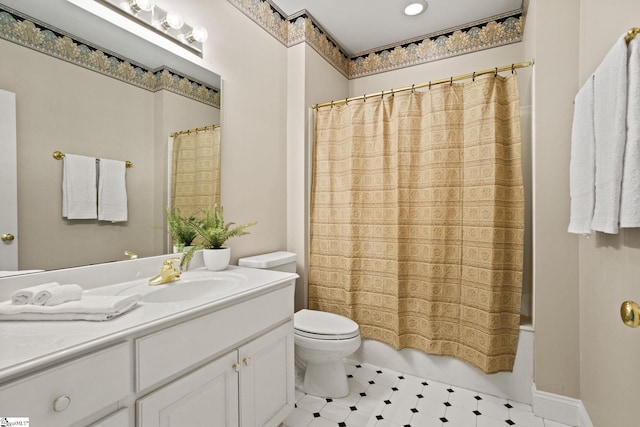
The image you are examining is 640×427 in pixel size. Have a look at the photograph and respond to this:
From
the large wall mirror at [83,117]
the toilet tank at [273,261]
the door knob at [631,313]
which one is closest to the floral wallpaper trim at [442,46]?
the large wall mirror at [83,117]

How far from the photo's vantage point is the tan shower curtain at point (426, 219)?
5.96 ft

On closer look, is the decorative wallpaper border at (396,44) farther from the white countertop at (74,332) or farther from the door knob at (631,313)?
the door knob at (631,313)

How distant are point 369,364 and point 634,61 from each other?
218cm

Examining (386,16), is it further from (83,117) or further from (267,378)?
(267,378)

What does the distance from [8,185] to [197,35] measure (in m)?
1.19

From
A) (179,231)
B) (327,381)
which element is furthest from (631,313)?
(179,231)

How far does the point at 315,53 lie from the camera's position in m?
2.47

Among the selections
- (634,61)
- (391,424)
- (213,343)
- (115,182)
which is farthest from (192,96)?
(391,424)

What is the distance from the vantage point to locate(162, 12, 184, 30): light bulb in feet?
5.20

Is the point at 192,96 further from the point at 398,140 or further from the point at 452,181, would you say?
the point at 452,181

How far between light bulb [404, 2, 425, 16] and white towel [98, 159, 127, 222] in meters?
2.23

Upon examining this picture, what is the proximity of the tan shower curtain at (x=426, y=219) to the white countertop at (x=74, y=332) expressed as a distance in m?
1.23

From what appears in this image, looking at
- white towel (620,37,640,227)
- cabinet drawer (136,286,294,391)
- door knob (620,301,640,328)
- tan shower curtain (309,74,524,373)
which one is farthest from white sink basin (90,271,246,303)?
white towel (620,37,640,227)

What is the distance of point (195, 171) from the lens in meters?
1.74
